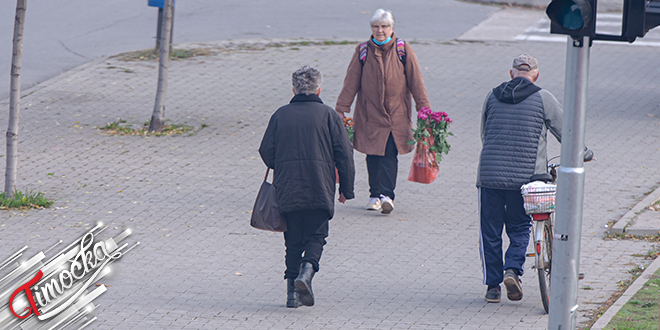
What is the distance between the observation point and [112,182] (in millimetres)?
9797

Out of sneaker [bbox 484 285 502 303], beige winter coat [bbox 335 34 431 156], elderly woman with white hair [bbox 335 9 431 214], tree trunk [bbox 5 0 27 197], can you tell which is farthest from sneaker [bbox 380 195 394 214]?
tree trunk [bbox 5 0 27 197]

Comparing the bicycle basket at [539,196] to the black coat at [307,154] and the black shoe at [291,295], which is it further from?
the black shoe at [291,295]

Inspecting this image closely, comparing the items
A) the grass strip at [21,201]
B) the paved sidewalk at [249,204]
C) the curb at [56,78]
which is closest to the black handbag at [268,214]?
the paved sidewalk at [249,204]

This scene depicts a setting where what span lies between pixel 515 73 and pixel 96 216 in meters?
4.30

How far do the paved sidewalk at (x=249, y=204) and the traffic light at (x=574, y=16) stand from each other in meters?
2.31

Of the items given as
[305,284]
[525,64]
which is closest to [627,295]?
[525,64]

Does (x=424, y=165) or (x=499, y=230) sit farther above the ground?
(x=424, y=165)

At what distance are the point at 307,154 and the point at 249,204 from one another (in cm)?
285

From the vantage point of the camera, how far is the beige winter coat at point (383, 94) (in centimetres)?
902

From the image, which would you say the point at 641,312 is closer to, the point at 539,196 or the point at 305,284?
the point at 539,196

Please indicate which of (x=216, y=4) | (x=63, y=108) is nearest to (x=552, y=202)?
(x=63, y=108)

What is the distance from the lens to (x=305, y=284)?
255 inches

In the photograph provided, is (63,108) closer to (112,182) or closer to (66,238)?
(112,182)

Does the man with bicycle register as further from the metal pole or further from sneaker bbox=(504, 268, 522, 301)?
the metal pole
